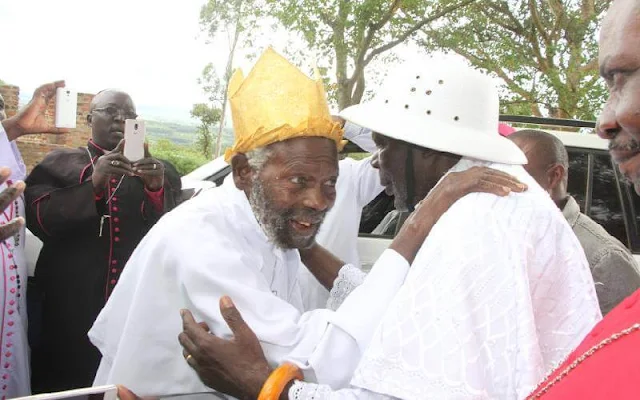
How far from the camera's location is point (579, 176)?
14.6ft

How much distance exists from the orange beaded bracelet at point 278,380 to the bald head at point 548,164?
2.01 m

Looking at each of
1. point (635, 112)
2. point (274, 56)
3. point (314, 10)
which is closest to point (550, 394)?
point (635, 112)

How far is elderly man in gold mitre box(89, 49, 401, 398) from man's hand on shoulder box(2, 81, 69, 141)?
1.59 metres

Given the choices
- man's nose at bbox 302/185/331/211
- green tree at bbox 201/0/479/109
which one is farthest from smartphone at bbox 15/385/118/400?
green tree at bbox 201/0/479/109

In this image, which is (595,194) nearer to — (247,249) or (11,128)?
(247,249)

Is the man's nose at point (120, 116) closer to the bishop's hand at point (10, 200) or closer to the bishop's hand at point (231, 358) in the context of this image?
the bishop's hand at point (10, 200)

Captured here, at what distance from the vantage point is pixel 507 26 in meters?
13.9

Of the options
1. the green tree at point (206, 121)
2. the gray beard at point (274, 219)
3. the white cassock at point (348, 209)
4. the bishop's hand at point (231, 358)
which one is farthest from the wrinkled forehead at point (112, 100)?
the green tree at point (206, 121)

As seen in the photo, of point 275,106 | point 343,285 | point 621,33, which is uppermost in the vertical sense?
point 621,33

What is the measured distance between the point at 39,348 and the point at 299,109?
2421 millimetres

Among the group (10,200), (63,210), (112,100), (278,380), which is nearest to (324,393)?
(278,380)

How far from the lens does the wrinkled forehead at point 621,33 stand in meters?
1.07

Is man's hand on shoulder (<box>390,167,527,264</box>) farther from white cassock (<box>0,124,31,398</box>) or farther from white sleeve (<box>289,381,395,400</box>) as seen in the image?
white cassock (<box>0,124,31,398</box>)

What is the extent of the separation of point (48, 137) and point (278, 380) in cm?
1277
